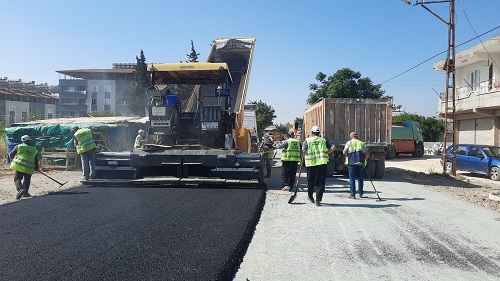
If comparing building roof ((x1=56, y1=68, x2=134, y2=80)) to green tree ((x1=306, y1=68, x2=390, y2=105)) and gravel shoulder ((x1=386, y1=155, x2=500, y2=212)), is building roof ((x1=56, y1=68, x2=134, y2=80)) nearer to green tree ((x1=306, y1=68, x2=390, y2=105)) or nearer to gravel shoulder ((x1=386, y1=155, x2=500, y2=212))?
green tree ((x1=306, y1=68, x2=390, y2=105))

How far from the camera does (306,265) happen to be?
3.98 meters

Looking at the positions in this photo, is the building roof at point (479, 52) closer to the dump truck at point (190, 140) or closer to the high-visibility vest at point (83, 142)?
the dump truck at point (190, 140)

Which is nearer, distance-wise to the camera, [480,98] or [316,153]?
[316,153]

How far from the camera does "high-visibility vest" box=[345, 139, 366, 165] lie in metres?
7.99

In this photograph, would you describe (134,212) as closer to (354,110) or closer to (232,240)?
(232,240)

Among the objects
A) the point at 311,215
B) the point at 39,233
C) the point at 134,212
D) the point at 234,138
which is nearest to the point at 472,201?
the point at 311,215

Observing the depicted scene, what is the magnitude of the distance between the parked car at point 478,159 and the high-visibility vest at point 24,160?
12.6 meters

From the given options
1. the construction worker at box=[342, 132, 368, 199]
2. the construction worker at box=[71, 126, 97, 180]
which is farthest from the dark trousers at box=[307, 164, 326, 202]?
the construction worker at box=[71, 126, 97, 180]

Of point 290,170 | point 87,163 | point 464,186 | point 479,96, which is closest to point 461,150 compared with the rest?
point 464,186

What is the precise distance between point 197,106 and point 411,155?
20613 mm

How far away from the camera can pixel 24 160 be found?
7648 mm

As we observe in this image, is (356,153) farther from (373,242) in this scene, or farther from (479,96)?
(479,96)

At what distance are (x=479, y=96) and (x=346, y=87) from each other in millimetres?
11859

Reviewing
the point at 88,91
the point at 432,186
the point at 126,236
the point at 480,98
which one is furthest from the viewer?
the point at 88,91
